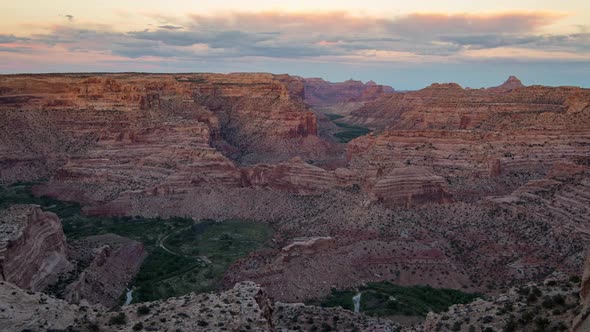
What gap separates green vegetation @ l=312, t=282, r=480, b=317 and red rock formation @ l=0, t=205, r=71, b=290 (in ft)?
58.5

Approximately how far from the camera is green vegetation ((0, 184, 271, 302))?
41656 mm

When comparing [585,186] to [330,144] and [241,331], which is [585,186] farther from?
[330,144]

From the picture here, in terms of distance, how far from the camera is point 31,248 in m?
31.8

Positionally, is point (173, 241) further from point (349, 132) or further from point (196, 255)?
point (349, 132)

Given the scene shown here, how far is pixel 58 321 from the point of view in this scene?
20.0 metres

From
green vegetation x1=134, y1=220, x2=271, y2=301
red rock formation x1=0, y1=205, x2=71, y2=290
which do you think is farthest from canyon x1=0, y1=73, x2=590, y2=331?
green vegetation x1=134, y1=220, x2=271, y2=301

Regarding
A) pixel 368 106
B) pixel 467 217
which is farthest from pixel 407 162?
pixel 368 106

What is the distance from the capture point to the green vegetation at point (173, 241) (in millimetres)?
41656

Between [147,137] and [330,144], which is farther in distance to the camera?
[330,144]

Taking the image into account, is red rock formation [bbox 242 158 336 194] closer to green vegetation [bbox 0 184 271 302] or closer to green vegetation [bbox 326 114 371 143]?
green vegetation [bbox 0 184 271 302]

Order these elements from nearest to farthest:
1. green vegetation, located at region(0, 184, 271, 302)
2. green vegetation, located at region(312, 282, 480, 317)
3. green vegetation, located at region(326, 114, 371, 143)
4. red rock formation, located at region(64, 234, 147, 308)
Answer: red rock formation, located at region(64, 234, 147, 308)
green vegetation, located at region(312, 282, 480, 317)
green vegetation, located at region(0, 184, 271, 302)
green vegetation, located at region(326, 114, 371, 143)

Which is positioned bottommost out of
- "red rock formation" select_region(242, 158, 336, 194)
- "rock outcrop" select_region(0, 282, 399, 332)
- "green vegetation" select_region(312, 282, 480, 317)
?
"green vegetation" select_region(312, 282, 480, 317)

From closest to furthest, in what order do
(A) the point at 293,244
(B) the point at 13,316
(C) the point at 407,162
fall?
1. (B) the point at 13,316
2. (A) the point at 293,244
3. (C) the point at 407,162

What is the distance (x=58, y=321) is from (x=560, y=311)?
17.8m
